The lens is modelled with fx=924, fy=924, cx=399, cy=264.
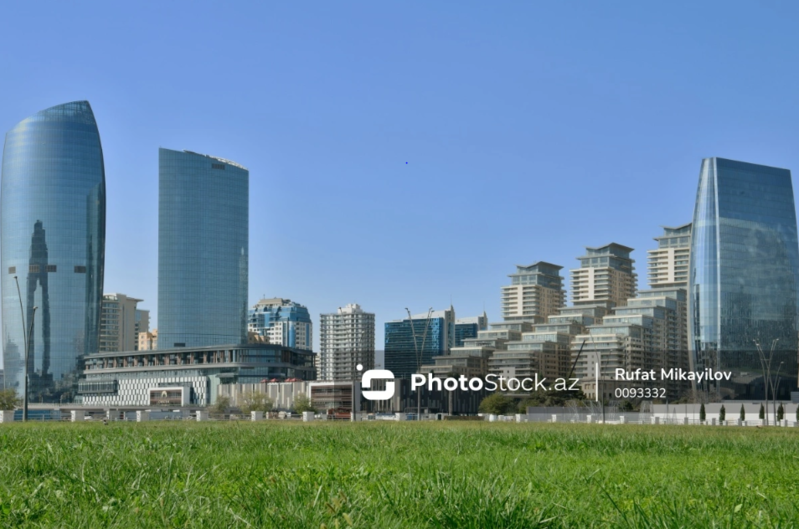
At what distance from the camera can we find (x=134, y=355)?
630 feet

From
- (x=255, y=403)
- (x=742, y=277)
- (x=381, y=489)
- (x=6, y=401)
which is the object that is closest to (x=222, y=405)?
(x=255, y=403)

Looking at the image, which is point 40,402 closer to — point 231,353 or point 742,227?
point 231,353

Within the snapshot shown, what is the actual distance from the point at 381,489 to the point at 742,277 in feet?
547

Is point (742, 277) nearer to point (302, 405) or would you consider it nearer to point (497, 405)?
point (497, 405)

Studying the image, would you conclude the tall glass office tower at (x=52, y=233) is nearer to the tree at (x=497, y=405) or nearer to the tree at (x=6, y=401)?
the tree at (x=6, y=401)

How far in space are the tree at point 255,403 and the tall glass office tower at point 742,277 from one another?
250 ft

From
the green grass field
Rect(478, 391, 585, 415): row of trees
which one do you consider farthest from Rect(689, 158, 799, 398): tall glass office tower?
the green grass field

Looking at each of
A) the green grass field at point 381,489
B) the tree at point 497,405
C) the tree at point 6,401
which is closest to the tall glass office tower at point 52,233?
the tree at point 6,401

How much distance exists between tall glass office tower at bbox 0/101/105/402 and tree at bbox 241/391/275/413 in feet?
226

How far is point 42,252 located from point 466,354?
89.4 meters

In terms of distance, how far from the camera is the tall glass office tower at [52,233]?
190 metres

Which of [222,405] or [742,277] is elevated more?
[742,277]

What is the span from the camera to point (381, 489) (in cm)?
729

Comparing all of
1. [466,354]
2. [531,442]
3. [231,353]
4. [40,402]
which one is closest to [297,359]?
[231,353]
